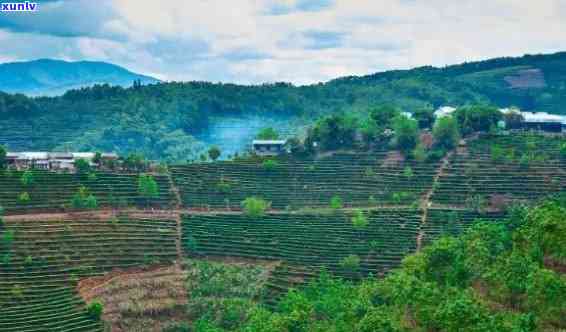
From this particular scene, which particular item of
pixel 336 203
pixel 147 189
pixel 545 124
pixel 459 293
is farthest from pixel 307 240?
pixel 545 124

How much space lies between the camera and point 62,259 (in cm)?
5834

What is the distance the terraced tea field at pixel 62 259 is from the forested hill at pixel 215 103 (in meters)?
43.8

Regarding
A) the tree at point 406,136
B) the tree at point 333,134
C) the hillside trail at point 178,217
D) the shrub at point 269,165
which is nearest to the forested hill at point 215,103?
the tree at point 333,134

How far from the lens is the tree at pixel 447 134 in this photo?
8006cm

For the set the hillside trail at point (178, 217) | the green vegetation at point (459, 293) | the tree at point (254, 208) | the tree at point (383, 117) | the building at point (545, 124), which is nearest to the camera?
the green vegetation at point (459, 293)

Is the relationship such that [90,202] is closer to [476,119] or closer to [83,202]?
[83,202]

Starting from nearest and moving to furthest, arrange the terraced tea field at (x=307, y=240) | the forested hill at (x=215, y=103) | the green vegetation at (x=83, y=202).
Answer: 1. the terraced tea field at (x=307, y=240)
2. the green vegetation at (x=83, y=202)
3. the forested hill at (x=215, y=103)

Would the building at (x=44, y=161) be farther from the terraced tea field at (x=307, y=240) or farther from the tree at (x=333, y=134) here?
the tree at (x=333, y=134)

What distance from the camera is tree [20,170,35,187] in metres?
66.9

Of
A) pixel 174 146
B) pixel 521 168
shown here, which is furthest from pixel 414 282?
pixel 174 146

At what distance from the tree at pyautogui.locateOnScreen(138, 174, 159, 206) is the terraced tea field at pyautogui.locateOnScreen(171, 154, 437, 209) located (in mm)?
2769

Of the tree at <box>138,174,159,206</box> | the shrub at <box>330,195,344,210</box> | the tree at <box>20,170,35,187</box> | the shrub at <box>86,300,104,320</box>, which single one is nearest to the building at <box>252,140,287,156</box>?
the shrub at <box>330,195,344,210</box>

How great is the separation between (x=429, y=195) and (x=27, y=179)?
32.3m

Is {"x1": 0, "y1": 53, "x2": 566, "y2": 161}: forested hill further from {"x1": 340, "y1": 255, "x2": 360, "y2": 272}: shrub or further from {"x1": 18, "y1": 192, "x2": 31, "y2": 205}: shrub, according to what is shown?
{"x1": 340, "y1": 255, "x2": 360, "y2": 272}: shrub
